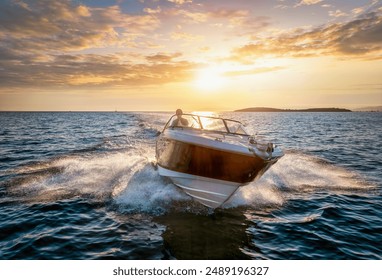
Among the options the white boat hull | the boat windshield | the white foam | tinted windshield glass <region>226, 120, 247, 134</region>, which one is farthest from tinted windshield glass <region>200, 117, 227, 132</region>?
the white foam

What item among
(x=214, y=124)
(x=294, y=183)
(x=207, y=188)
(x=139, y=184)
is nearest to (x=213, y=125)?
(x=214, y=124)

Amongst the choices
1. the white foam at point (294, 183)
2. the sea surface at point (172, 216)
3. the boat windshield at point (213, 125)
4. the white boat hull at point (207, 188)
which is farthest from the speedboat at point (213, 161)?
the white foam at point (294, 183)

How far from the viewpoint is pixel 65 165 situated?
15516 mm

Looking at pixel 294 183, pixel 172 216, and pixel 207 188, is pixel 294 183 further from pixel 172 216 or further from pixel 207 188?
pixel 172 216

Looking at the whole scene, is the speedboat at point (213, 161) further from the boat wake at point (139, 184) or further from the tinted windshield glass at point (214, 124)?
the boat wake at point (139, 184)

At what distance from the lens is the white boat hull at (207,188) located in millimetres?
9305

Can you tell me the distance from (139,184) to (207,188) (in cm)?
359

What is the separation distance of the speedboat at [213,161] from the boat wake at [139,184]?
2.73 ft

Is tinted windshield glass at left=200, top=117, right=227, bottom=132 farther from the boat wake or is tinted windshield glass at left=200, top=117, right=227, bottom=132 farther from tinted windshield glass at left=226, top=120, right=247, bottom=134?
the boat wake

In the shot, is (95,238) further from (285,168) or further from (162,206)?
(285,168)

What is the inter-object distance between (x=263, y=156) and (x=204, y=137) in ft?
6.33

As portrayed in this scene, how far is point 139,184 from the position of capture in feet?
39.2

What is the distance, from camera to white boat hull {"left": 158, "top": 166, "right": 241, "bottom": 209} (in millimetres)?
9305

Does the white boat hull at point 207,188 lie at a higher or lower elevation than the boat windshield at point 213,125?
lower
